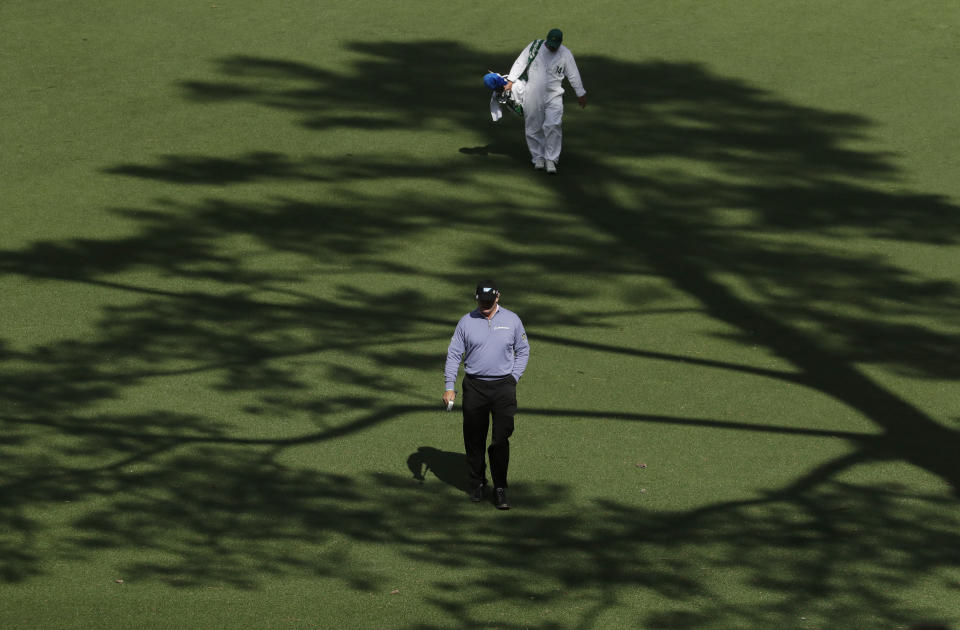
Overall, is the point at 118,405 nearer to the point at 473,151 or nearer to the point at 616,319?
the point at 616,319

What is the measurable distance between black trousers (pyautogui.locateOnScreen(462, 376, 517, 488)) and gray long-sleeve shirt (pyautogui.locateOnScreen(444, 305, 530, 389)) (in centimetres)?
9

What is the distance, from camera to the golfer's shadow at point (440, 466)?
10.1 m

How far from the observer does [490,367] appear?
938 centimetres

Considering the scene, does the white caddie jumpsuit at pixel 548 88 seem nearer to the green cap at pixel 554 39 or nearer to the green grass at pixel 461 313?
the green cap at pixel 554 39

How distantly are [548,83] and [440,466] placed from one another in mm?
7173

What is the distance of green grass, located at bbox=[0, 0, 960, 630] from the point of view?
8844 mm

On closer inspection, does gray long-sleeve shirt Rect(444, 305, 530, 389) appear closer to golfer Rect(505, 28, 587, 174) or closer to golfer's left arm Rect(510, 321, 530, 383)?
golfer's left arm Rect(510, 321, 530, 383)

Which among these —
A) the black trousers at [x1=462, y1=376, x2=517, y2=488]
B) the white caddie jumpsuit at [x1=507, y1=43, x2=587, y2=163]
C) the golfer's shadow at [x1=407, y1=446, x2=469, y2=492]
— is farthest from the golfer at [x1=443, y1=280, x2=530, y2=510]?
the white caddie jumpsuit at [x1=507, y1=43, x2=587, y2=163]

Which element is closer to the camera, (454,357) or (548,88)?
(454,357)

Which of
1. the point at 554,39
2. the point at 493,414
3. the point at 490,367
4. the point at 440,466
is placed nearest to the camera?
the point at 490,367

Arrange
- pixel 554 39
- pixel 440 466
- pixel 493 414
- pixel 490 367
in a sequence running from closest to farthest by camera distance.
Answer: pixel 490 367 < pixel 493 414 < pixel 440 466 < pixel 554 39

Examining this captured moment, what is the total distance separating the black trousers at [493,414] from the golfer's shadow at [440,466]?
1.84ft

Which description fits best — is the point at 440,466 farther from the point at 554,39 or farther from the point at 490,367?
the point at 554,39

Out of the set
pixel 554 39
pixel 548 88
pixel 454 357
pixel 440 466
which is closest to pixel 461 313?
pixel 440 466
